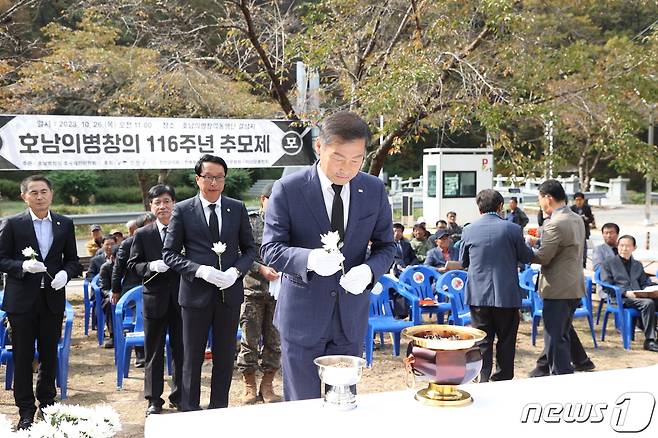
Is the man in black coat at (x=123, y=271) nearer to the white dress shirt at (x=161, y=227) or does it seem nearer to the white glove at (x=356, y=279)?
the white dress shirt at (x=161, y=227)

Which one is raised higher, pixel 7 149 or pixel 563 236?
pixel 7 149

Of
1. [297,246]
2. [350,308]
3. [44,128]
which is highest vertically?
[44,128]

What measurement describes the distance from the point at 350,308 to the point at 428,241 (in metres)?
7.04

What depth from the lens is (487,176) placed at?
21.7 metres

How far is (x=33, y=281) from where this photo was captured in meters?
4.66

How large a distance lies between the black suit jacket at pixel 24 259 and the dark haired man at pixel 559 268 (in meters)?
3.64

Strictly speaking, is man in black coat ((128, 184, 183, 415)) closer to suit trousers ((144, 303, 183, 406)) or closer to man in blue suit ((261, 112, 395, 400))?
suit trousers ((144, 303, 183, 406))

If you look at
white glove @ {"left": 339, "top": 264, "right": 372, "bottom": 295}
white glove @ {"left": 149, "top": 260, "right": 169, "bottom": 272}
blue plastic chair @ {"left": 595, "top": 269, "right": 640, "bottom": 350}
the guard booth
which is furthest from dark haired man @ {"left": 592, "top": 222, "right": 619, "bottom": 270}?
the guard booth

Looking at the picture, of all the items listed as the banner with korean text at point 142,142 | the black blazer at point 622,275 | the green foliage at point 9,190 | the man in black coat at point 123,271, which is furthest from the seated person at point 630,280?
the green foliage at point 9,190

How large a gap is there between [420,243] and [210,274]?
5988 mm

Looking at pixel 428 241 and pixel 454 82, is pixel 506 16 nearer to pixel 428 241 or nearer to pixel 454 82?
pixel 454 82

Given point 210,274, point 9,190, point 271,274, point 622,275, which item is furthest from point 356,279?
point 9,190

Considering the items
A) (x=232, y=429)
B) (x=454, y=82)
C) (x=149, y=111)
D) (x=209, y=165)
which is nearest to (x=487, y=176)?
(x=149, y=111)

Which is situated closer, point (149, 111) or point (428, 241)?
point (428, 241)
